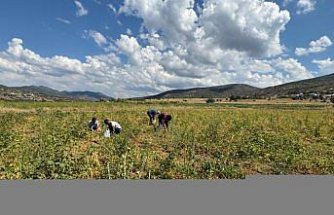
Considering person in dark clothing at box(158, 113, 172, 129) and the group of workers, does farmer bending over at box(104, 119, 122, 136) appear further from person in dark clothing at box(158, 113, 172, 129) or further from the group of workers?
person in dark clothing at box(158, 113, 172, 129)

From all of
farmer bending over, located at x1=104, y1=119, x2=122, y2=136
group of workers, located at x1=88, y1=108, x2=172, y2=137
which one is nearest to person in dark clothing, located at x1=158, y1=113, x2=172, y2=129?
group of workers, located at x1=88, y1=108, x2=172, y2=137

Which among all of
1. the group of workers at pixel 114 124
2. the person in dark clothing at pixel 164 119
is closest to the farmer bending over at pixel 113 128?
the group of workers at pixel 114 124

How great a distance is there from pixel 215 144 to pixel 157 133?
467 centimetres

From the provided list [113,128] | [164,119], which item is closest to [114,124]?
[113,128]

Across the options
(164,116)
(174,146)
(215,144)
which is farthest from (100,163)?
(164,116)

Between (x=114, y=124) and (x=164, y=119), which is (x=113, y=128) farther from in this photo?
(x=164, y=119)

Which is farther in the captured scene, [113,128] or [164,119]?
[164,119]

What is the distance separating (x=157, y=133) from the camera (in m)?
18.6

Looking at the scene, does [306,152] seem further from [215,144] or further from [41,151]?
[41,151]

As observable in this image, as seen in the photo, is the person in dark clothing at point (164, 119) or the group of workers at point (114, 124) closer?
the group of workers at point (114, 124)

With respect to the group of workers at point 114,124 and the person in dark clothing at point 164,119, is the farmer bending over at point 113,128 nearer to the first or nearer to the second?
the group of workers at point 114,124

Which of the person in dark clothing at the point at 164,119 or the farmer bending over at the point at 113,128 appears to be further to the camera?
the person in dark clothing at the point at 164,119

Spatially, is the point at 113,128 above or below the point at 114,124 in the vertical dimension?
below

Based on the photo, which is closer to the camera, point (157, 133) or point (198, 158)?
point (198, 158)
